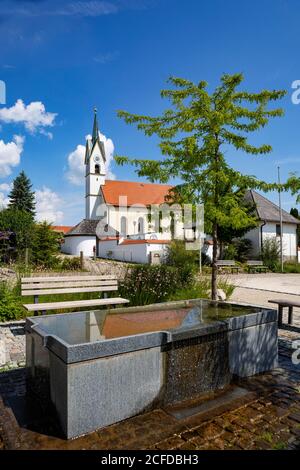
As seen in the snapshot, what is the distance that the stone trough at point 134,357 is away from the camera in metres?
3.07

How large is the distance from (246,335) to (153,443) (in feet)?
6.38

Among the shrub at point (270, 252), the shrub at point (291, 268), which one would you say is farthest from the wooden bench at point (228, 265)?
the shrub at point (291, 268)

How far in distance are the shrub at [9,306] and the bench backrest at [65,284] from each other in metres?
0.99

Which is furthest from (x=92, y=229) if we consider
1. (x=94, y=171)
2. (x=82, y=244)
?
(x=94, y=171)

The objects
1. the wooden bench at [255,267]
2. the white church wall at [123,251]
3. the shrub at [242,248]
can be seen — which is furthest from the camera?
the white church wall at [123,251]

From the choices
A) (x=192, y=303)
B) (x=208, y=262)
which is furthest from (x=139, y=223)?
(x=192, y=303)

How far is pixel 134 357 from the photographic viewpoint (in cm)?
335

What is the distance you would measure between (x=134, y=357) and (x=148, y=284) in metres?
5.52

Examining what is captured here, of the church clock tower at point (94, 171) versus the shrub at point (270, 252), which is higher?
the church clock tower at point (94, 171)

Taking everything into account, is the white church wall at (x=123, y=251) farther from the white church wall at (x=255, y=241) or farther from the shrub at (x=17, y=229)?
the shrub at (x=17, y=229)

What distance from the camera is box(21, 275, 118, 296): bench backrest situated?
711 centimetres

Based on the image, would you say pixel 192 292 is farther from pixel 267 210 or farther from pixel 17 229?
pixel 267 210

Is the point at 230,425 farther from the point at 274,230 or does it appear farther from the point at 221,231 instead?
the point at 274,230

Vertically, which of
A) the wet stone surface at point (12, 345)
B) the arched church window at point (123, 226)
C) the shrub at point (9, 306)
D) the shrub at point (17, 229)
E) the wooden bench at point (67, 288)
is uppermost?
the arched church window at point (123, 226)
